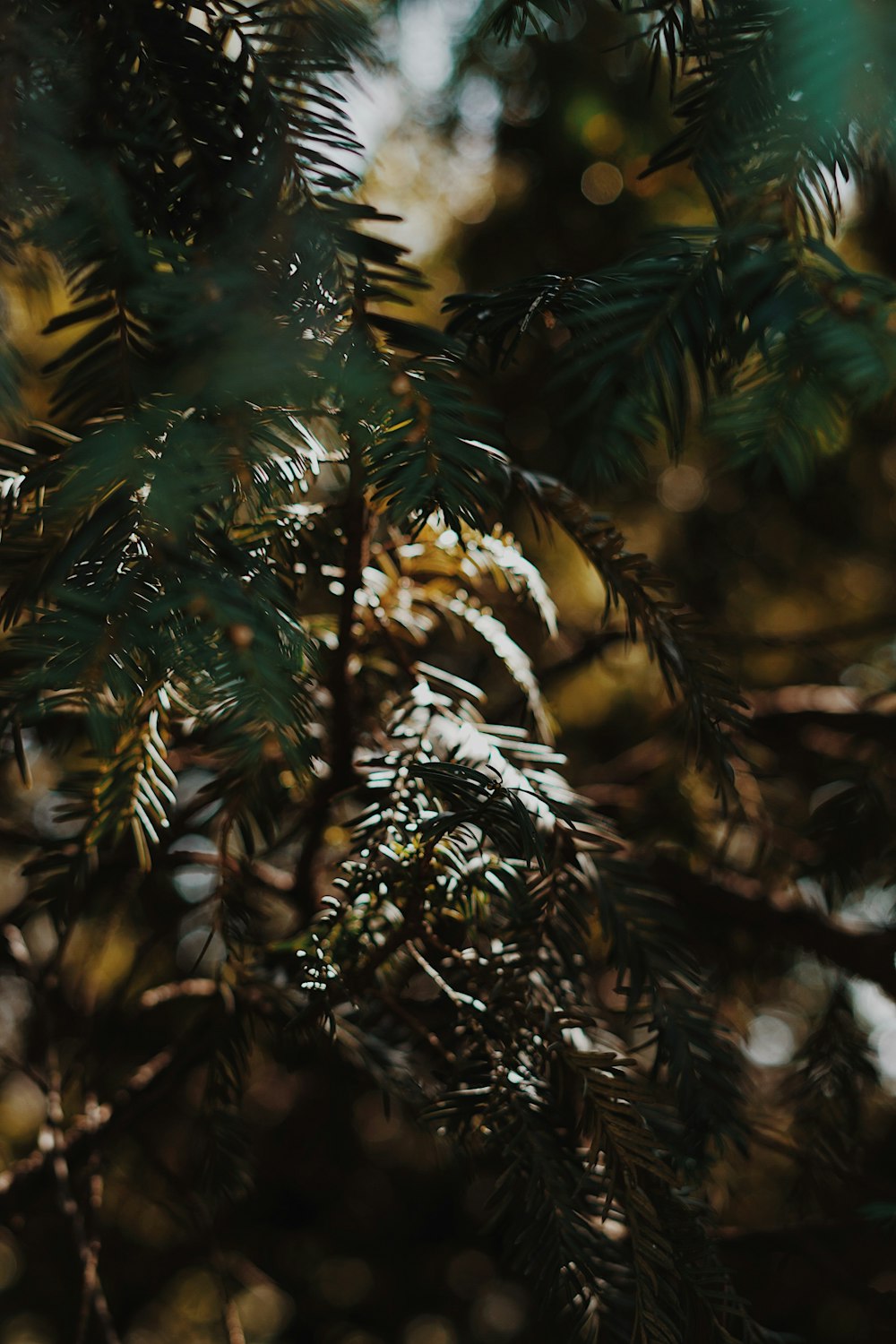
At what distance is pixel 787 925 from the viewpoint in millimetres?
1117

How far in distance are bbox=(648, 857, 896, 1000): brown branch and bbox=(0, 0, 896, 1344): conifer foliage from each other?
0.32 m

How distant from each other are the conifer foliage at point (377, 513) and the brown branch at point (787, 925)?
1.06 ft

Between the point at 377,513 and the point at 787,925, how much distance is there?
2.37 ft

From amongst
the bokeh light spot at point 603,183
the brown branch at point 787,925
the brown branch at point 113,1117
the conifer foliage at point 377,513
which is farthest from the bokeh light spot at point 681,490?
the brown branch at point 113,1117

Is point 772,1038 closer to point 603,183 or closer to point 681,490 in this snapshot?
point 681,490

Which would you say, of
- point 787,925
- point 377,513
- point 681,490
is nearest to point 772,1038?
point 787,925

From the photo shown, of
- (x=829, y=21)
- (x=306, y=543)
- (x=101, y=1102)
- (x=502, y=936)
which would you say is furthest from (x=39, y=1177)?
(x=829, y=21)

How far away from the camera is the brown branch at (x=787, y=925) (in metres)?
1.03

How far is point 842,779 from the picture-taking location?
1175mm

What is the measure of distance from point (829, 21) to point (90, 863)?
2.33 feet

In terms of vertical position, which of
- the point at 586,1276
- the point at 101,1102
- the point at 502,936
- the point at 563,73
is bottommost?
the point at 101,1102

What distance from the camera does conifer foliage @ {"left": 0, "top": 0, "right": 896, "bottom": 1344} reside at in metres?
0.47

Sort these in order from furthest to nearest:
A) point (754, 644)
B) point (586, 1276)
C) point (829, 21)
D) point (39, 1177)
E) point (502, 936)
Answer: point (754, 644), point (39, 1177), point (502, 936), point (586, 1276), point (829, 21)

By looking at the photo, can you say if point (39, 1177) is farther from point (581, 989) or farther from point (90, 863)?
point (581, 989)
